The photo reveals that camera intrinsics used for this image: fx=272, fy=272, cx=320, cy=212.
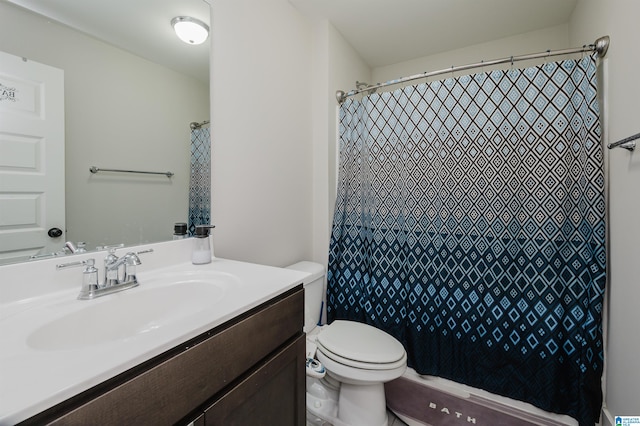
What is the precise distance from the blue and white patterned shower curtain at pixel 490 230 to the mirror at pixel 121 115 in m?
1.07

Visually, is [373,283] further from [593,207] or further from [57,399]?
[57,399]

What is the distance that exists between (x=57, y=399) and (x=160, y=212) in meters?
0.81

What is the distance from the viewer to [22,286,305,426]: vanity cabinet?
0.47 meters

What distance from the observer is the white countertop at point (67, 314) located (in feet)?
1.38

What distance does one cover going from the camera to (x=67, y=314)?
2.26ft

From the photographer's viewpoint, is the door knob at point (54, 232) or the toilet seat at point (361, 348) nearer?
the door knob at point (54, 232)

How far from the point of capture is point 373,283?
1.78m

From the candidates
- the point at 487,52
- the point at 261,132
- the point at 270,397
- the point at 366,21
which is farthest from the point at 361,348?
the point at 487,52

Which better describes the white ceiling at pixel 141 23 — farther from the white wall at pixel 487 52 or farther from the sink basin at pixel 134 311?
the white wall at pixel 487 52

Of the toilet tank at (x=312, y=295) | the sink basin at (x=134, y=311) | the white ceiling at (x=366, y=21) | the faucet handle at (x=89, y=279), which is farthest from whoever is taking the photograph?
the toilet tank at (x=312, y=295)

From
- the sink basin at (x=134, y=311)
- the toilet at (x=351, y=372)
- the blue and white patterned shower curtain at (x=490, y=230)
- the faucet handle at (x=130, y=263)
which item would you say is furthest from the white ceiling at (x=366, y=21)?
the toilet at (x=351, y=372)

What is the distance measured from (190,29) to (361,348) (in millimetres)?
1637

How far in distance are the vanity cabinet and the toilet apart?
0.97 feet

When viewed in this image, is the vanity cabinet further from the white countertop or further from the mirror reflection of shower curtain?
the mirror reflection of shower curtain
